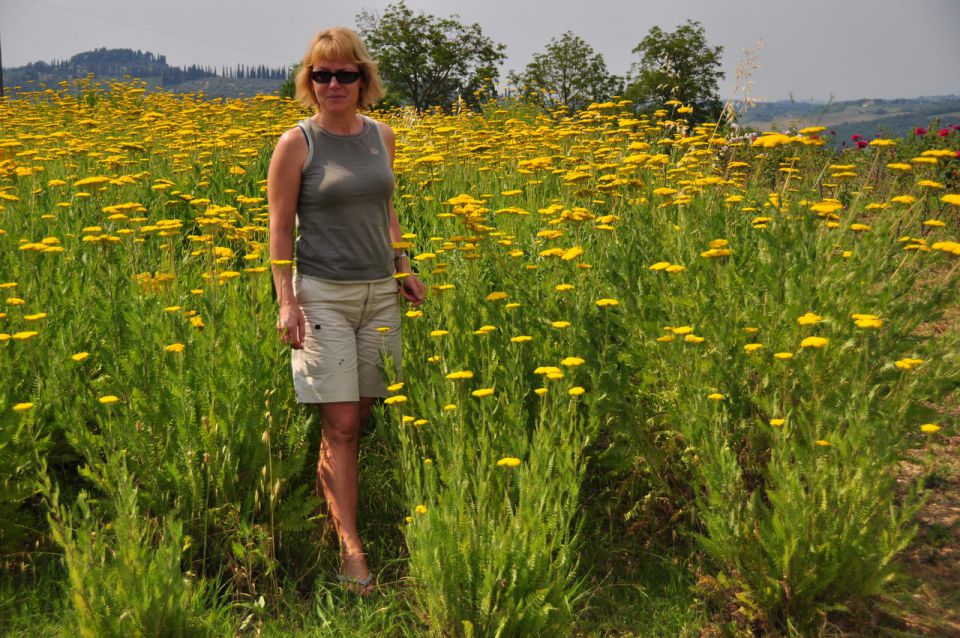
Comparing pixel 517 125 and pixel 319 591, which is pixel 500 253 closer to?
pixel 319 591

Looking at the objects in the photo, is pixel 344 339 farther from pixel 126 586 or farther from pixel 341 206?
pixel 126 586

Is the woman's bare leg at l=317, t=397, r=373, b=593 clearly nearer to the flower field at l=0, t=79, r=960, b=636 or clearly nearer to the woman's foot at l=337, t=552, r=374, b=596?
the woman's foot at l=337, t=552, r=374, b=596

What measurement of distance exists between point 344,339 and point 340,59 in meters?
1.21

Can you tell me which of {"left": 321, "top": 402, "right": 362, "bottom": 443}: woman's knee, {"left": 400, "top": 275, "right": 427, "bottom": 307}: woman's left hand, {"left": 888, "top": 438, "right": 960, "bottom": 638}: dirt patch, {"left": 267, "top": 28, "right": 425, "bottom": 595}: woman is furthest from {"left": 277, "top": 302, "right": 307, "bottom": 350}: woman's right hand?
{"left": 888, "top": 438, "right": 960, "bottom": 638}: dirt patch

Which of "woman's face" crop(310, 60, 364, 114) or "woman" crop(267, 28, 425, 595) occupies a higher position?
"woman's face" crop(310, 60, 364, 114)

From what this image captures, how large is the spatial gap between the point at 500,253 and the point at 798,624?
7.81 feet

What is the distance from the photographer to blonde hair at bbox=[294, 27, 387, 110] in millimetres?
3361

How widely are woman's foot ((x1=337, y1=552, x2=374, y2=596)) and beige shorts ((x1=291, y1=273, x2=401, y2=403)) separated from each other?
668mm

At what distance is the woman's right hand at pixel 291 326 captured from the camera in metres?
3.28

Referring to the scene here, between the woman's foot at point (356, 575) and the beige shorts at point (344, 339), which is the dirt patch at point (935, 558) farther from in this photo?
the beige shorts at point (344, 339)

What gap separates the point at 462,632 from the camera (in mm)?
2641

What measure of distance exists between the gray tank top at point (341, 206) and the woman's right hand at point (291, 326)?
226 mm

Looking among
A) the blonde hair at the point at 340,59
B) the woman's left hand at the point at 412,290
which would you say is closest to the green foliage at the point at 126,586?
the woman's left hand at the point at 412,290

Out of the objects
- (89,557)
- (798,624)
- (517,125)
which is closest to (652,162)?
(517,125)
